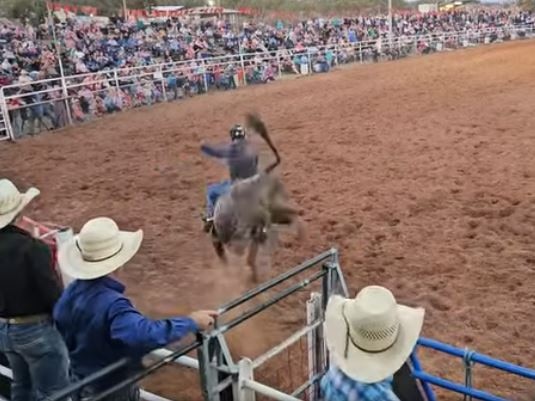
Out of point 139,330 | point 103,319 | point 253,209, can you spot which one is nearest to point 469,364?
point 139,330

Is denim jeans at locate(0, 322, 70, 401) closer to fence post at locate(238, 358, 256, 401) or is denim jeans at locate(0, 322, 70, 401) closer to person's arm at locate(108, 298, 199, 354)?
person's arm at locate(108, 298, 199, 354)

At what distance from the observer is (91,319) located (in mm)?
2521

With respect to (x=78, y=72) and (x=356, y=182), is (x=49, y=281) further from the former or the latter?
(x=78, y=72)

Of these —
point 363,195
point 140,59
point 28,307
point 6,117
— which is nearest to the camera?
point 28,307

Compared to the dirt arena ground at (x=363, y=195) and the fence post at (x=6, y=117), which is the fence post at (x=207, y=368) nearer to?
the dirt arena ground at (x=363, y=195)

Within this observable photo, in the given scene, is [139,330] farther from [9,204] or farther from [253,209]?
[253,209]

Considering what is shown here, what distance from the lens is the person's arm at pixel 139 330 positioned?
7.95 ft

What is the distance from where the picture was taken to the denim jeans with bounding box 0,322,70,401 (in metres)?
3.11

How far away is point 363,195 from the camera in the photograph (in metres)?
8.38

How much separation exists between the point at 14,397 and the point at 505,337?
3.59 meters

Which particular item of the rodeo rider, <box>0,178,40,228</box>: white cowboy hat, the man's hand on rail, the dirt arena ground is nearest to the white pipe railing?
the man's hand on rail

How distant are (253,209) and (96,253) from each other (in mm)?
3028

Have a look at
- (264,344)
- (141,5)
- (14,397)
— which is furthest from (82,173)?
(141,5)

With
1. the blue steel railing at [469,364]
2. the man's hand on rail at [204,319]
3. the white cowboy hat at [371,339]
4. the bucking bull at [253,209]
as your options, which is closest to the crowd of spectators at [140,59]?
the bucking bull at [253,209]
